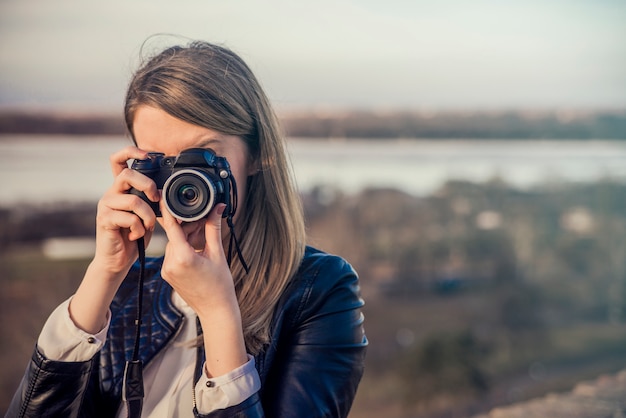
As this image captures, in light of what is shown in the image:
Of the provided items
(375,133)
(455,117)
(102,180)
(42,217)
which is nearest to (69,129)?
(102,180)

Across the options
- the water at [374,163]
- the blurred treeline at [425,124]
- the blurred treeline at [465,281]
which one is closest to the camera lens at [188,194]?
the water at [374,163]

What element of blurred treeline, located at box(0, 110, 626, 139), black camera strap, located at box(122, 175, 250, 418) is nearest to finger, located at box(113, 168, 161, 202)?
black camera strap, located at box(122, 175, 250, 418)

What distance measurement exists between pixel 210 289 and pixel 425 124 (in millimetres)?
17065

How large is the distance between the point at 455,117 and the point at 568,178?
526 cm

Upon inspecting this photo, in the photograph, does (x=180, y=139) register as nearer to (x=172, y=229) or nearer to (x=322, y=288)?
(x=172, y=229)

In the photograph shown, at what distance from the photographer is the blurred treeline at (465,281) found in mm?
17016

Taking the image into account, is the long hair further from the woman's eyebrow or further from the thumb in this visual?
the thumb

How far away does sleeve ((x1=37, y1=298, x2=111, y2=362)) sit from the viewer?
1.52 m

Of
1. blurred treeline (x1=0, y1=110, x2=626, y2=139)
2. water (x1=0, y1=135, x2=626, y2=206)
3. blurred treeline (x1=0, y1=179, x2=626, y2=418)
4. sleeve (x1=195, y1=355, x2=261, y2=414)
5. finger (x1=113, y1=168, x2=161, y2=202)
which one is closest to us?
sleeve (x1=195, y1=355, x2=261, y2=414)

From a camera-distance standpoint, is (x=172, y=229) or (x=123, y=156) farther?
(x=123, y=156)

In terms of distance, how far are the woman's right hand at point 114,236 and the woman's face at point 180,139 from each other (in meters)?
0.06

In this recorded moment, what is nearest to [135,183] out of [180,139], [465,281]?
[180,139]

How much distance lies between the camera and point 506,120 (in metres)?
18.8

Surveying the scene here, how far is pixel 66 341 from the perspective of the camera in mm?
1521
